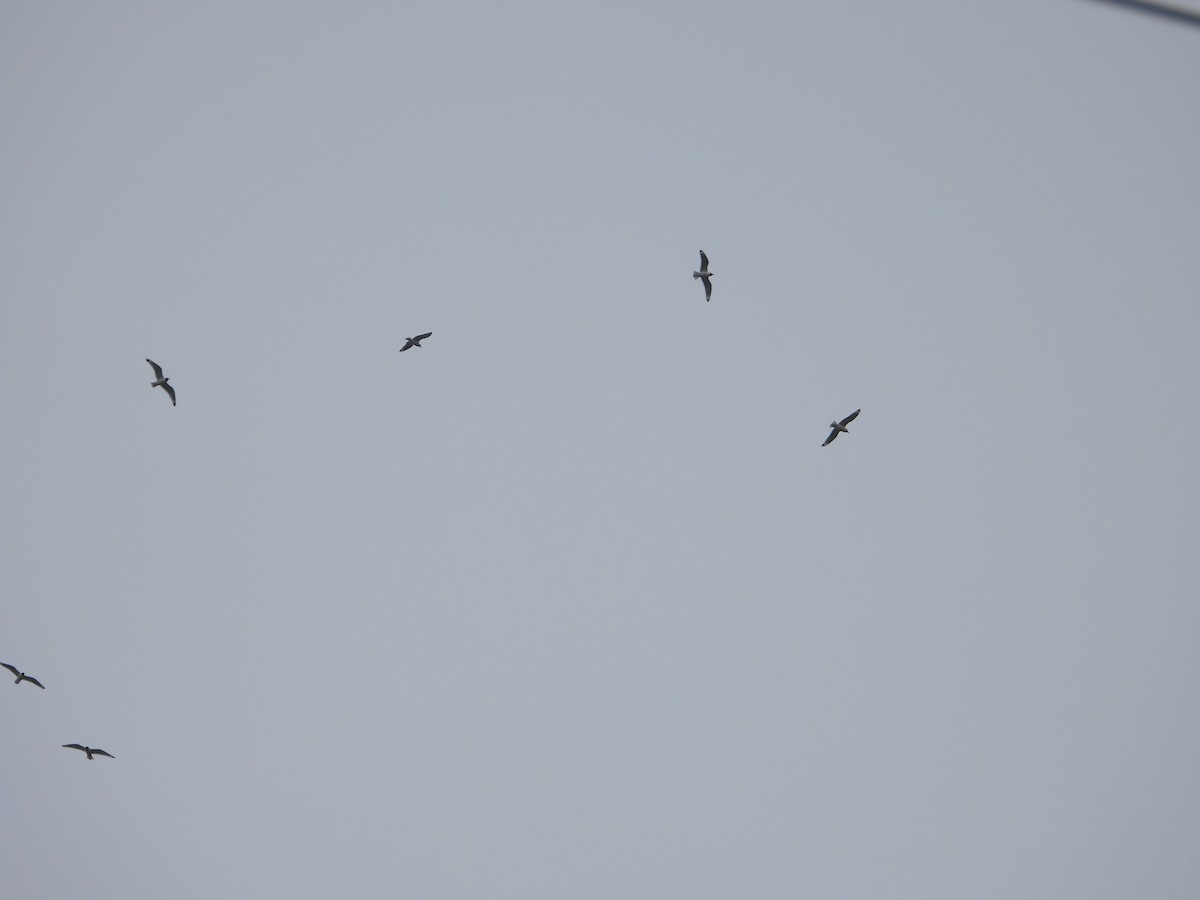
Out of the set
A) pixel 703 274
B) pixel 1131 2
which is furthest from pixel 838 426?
pixel 1131 2

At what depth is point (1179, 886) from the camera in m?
147

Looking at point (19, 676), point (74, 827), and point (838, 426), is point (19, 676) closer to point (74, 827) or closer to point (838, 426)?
point (838, 426)

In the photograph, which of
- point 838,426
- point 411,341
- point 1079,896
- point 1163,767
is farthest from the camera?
point 1163,767

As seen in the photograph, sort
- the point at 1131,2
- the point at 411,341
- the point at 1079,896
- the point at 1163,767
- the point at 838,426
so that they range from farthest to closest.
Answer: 1. the point at 1163,767
2. the point at 1079,896
3. the point at 411,341
4. the point at 838,426
5. the point at 1131,2

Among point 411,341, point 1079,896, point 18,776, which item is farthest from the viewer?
point 18,776

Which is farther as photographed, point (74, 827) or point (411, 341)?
point (74, 827)

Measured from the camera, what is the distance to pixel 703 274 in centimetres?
3188

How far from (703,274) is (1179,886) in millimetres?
163200

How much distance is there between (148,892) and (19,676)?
136 m

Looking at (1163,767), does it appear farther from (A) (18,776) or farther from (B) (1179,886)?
(A) (18,776)

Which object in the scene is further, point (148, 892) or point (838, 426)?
point (148, 892)

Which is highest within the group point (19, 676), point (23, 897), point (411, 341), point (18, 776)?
point (411, 341)

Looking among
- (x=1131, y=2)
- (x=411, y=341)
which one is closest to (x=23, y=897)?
(x=411, y=341)

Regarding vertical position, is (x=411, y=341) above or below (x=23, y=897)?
above
